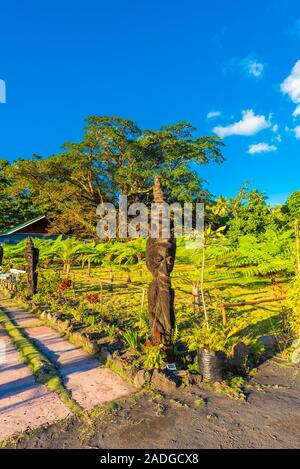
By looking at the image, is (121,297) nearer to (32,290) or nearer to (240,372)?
(32,290)

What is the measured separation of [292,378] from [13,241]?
31.8 meters

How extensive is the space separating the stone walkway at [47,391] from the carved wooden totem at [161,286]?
1.18 meters

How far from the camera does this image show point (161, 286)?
18.7 feet

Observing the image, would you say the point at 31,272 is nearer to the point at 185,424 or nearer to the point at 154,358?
the point at 154,358

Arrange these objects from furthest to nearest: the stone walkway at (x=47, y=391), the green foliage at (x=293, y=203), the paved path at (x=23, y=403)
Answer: the green foliage at (x=293, y=203) → the stone walkway at (x=47, y=391) → the paved path at (x=23, y=403)

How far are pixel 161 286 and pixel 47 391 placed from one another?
2.47 meters

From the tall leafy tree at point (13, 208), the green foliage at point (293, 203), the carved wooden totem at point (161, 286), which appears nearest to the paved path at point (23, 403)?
the carved wooden totem at point (161, 286)

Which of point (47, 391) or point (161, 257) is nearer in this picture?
point (47, 391)

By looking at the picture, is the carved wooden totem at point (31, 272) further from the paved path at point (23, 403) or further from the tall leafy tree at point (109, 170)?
the tall leafy tree at point (109, 170)

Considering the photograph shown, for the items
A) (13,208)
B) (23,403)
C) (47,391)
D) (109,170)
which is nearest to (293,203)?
(109,170)

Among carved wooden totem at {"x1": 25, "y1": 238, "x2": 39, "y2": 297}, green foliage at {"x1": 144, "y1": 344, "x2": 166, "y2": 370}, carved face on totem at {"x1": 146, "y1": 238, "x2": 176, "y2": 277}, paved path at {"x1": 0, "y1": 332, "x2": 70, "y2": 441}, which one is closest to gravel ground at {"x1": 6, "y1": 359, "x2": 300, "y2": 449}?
paved path at {"x1": 0, "y1": 332, "x2": 70, "y2": 441}

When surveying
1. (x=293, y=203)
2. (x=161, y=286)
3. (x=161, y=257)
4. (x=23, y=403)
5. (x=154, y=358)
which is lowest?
(x=23, y=403)

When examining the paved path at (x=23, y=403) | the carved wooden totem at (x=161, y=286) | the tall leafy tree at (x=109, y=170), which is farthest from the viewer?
the tall leafy tree at (x=109, y=170)

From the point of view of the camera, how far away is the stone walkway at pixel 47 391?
3799 mm
